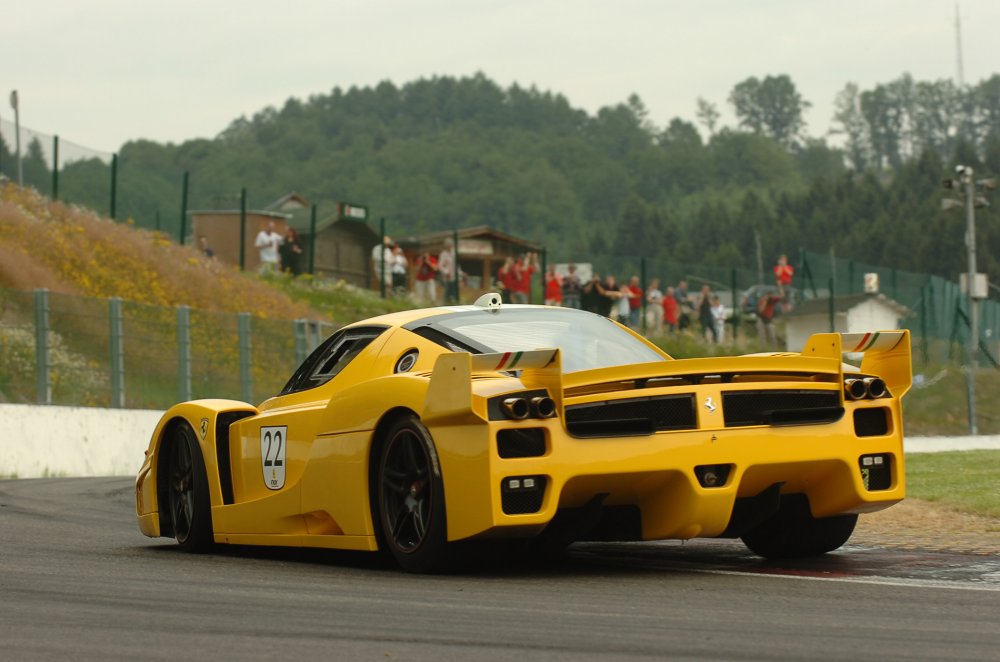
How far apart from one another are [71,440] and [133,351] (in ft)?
6.35

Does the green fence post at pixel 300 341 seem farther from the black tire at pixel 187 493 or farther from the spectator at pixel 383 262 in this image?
the spectator at pixel 383 262

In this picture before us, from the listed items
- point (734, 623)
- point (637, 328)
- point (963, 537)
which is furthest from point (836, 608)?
point (637, 328)

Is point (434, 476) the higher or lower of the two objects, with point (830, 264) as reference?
lower

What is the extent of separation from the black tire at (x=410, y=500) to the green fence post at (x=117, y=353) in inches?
536

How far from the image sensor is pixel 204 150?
146 m

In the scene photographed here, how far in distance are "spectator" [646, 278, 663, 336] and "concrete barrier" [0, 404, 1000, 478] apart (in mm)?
18119

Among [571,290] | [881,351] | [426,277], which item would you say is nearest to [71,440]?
[881,351]

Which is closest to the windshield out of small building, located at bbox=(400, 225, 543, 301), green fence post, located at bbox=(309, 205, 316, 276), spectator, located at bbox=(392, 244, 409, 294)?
small building, located at bbox=(400, 225, 543, 301)

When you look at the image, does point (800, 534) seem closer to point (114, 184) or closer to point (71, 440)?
point (71, 440)

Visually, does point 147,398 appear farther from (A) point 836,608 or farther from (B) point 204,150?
(B) point 204,150

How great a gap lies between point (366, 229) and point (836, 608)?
139ft

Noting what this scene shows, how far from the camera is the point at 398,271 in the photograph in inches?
1564

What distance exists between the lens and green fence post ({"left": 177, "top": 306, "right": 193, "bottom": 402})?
850 inches

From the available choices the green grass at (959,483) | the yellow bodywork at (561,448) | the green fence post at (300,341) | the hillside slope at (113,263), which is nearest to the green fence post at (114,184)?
the hillside slope at (113,263)
